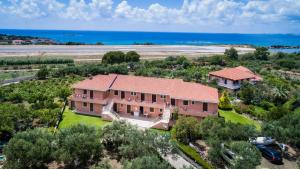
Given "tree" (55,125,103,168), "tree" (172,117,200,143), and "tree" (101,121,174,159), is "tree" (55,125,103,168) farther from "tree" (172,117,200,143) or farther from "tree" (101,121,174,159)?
"tree" (172,117,200,143)

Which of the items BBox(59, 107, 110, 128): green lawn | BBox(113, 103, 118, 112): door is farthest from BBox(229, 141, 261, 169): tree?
BBox(113, 103, 118, 112): door

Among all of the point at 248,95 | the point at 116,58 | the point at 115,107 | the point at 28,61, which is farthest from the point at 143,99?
the point at 28,61

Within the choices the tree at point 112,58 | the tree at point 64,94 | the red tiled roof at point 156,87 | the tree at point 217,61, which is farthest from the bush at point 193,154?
the tree at point 217,61

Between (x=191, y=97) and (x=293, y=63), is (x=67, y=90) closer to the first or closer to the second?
(x=191, y=97)

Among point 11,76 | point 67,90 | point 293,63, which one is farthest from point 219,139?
point 293,63

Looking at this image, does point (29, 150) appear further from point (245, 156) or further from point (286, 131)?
point (286, 131)

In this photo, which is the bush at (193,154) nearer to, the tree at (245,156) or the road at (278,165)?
the tree at (245,156)
